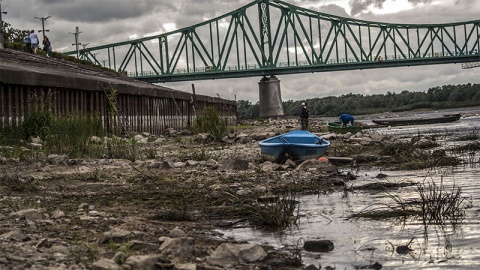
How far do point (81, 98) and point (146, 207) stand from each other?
43.2 feet

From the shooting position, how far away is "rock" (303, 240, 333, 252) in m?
5.31

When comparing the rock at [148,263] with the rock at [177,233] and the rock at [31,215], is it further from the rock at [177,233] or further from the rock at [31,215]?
the rock at [31,215]

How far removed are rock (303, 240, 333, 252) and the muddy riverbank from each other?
25 centimetres

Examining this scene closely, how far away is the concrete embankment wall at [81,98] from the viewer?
631 inches

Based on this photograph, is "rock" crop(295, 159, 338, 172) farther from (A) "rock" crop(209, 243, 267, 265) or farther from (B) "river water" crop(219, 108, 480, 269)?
(A) "rock" crop(209, 243, 267, 265)

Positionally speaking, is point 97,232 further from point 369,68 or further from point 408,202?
point 369,68

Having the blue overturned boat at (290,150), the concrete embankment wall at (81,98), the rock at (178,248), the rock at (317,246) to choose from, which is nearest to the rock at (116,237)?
the rock at (178,248)

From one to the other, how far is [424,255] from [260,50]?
96.9 metres

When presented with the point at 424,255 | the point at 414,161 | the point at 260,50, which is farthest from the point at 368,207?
the point at 260,50

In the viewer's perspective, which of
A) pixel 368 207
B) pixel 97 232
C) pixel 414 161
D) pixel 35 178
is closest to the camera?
pixel 97 232

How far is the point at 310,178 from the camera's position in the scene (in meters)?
10.8

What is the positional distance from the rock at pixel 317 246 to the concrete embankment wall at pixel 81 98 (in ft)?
37.8

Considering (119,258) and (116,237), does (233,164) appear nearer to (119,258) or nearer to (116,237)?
(116,237)

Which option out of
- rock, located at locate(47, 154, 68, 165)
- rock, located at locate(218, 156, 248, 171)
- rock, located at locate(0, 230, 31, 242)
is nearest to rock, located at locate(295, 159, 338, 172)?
rock, located at locate(218, 156, 248, 171)
